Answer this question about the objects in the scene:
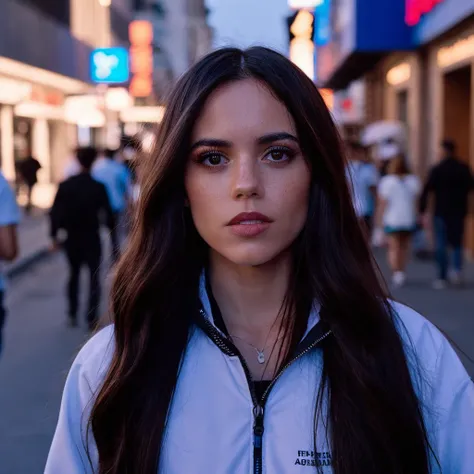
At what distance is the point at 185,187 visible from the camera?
1.93m

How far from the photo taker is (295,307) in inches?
75.1

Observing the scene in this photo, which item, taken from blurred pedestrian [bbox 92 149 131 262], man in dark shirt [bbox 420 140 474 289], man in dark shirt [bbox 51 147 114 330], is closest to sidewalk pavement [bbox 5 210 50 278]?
blurred pedestrian [bbox 92 149 131 262]

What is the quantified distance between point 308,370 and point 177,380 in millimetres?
265

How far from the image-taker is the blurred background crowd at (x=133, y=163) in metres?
6.19

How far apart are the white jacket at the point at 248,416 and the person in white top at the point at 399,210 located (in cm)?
975

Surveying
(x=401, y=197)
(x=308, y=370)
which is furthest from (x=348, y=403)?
(x=401, y=197)

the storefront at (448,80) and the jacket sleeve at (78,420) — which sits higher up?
the storefront at (448,80)

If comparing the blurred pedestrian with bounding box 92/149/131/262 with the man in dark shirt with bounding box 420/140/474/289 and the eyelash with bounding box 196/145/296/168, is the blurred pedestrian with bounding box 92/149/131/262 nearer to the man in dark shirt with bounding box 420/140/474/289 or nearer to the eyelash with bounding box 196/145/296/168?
the man in dark shirt with bounding box 420/140/474/289

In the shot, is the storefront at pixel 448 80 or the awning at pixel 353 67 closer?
the storefront at pixel 448 80

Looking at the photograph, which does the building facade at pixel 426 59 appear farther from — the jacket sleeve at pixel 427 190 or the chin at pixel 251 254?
the chin at pixel 251 254

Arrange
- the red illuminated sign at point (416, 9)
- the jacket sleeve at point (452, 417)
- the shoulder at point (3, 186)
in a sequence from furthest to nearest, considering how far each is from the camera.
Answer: the red illuminated sign at point (416, 9) → the shoulder at point (3, 186) → the jacket sleeve at point (452, 417)

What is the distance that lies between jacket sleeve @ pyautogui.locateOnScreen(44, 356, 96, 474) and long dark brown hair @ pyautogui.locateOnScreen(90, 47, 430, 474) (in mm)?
40

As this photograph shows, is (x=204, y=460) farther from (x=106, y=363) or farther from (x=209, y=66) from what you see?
(x=209, y=66)

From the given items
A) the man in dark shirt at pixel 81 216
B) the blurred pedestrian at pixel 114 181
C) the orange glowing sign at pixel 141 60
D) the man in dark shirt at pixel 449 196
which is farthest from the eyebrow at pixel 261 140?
the orange glowing sign at pixel 141 60
